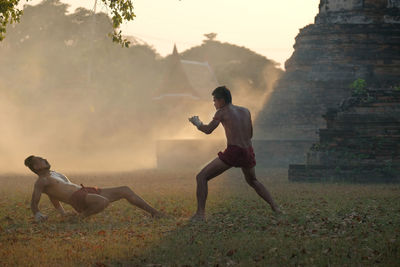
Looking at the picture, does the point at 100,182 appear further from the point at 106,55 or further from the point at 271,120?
the point at 106,55

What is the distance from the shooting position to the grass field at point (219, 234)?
240 inches

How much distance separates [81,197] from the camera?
894 cm

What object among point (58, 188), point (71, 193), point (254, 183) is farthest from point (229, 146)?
point (58, 188)

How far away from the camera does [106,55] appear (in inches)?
2020

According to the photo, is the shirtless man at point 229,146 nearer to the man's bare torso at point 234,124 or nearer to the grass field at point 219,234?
the man's bare torso at point 234,124

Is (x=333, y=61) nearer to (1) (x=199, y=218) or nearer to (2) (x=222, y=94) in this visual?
(2) (x=222, y=94)

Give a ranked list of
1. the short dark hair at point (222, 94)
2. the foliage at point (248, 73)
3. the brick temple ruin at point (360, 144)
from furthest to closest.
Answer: the foliage at point (248, 73) → the brick temple ruin at point (360, 144) → the short dark hair at point (222, 94)

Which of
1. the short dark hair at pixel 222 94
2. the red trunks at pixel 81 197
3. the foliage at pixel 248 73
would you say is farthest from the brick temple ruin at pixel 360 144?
the foliage at pixel 248 73

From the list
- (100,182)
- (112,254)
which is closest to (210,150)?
(100,182)

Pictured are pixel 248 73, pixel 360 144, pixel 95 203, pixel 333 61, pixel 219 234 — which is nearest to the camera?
pixel 219 234

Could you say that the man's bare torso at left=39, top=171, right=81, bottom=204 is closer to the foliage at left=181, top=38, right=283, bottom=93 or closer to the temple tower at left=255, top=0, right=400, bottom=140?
the temple tower at left=255, top=0, right=400, bottom=140

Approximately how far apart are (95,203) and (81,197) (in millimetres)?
213

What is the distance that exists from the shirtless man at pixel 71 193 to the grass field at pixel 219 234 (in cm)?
20

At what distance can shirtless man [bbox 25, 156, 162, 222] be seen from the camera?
8898mm
